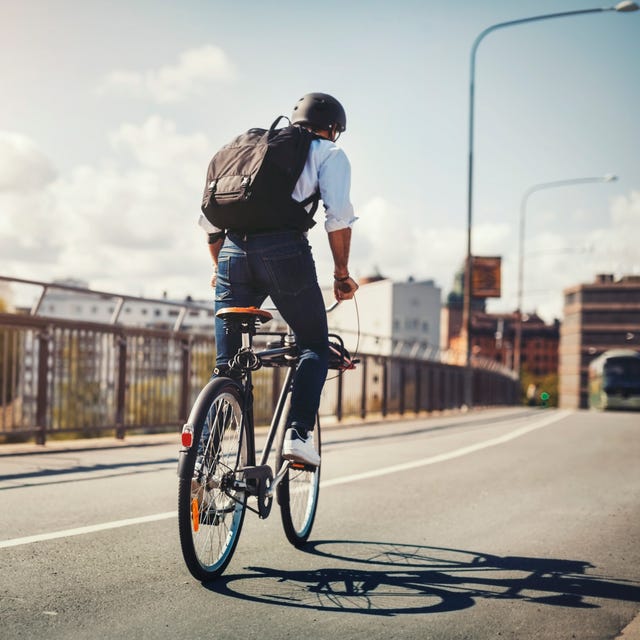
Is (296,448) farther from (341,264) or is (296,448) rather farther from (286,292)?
(341,264)

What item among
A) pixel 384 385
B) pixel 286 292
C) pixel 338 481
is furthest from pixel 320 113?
pixel 384 385

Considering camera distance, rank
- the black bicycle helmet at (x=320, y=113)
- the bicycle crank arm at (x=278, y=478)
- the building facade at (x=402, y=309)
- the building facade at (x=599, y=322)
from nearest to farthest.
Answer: the bicycle crank arm at (x=278, y=478)
the black bicycle helmet at (x=320, y=113)
the building facade at (x=402, y=309)
the building facade at (x=599, y=322)

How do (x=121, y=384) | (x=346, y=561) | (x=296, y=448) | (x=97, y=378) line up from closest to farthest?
(x=296, y=448), (x=346, y=561), (x=97, y=378), (x=121, y=384)

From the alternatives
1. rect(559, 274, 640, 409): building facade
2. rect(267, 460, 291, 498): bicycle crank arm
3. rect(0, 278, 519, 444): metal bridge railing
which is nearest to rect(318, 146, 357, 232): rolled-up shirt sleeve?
rect(267, 460, 291, 498): bicycle crank arm

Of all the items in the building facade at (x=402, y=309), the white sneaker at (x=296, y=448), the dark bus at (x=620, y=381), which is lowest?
the dark bus at (x=620, y=381)

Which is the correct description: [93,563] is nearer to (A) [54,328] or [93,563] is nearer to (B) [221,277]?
(B) [221,277]

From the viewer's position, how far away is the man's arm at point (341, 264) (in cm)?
445

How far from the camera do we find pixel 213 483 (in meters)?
4.01

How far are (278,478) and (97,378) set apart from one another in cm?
741

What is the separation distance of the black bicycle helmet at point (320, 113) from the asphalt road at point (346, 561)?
6.77ft

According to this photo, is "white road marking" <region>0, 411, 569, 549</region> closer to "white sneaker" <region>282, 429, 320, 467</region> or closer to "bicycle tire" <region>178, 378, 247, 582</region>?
"bicycle tire" <region>178, 378, 247, 582</region>

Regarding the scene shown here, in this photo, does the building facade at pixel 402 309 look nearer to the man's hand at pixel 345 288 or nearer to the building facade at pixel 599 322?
the building facade at pixel 599 322

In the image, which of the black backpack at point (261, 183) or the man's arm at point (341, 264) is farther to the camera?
the man's arm at point (341, 264)

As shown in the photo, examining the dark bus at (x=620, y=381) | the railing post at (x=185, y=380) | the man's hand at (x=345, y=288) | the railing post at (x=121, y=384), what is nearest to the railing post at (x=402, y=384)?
the railing post at (x=185, y=380)
